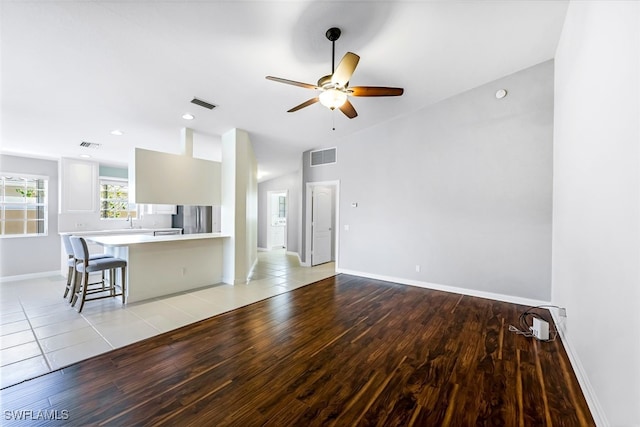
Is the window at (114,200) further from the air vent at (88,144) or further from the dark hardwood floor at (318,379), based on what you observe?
the dark hardwood floor at (318,379)

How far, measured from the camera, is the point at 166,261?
4.09 meters

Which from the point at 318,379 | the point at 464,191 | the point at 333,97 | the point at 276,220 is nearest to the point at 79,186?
the point at 276,220

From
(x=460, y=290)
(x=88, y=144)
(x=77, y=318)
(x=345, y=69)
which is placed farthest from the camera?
(x=88, y=144)

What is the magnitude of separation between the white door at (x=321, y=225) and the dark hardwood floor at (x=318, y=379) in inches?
135

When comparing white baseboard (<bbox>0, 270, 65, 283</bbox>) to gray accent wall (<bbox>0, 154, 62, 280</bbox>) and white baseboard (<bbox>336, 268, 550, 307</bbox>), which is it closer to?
gray accent wall (<bbox>0, 154, 62, 280</bbox>)

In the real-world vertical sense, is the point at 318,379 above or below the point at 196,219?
below

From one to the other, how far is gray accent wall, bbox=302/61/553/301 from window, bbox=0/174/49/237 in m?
6.63

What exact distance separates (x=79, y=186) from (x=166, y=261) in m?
3.74

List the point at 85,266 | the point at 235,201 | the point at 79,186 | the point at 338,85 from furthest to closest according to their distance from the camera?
1. the point at 79,186
2. the point at 235,201
3. the point at 85,266
4. the point at 338,85

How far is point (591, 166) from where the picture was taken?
2.02 m

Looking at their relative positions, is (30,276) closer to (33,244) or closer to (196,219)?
(33,244)

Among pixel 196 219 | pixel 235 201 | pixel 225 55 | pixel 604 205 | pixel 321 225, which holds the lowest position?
pixel 321 225

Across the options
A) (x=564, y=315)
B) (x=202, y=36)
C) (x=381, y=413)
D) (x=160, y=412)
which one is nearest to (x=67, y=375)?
(x=160, y=412)

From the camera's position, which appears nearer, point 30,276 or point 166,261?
point 166,261
